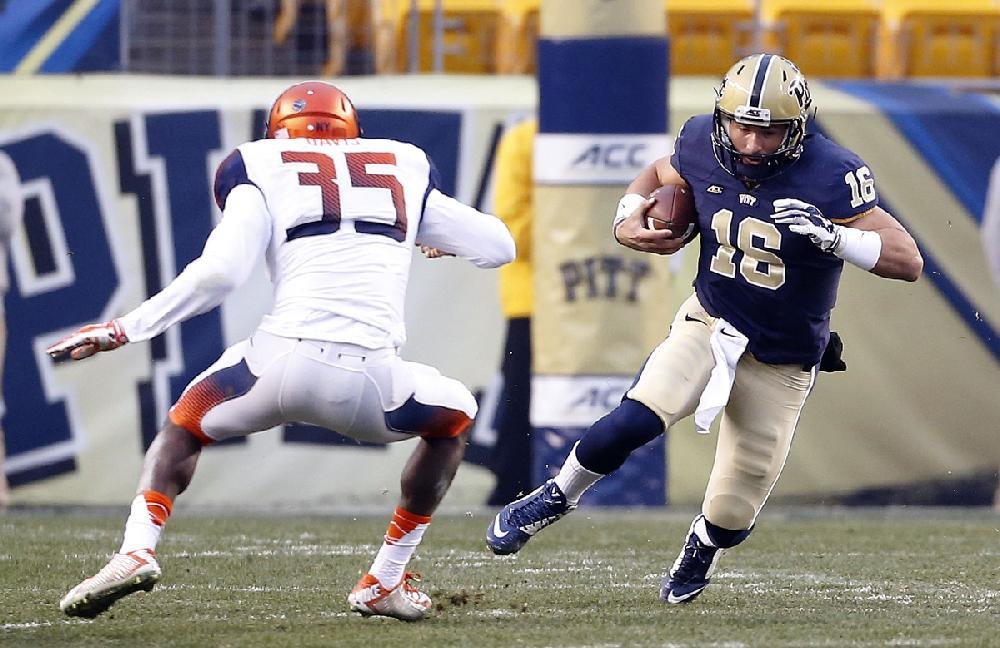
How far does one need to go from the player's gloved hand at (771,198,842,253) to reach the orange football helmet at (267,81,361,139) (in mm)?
1001

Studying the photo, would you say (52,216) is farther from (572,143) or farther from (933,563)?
(933,563)

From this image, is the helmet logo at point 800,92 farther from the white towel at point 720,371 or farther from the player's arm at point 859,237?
the white towel at point 720,371

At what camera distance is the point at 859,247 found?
13.4ft

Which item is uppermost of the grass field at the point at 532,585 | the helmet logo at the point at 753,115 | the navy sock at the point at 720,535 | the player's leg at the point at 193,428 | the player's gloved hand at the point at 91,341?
the helmet logo at the point at 753,115

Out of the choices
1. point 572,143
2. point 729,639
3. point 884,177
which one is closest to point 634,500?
point 572,143

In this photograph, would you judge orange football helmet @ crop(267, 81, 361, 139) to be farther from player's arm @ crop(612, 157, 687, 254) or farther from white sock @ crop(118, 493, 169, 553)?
white sock @ crop(118, 493, 169, 553)

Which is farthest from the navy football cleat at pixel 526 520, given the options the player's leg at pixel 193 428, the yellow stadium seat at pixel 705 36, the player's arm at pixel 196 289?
the yellow stadium seat at pixel 705 36

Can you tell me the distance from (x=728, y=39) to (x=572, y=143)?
2225 mm

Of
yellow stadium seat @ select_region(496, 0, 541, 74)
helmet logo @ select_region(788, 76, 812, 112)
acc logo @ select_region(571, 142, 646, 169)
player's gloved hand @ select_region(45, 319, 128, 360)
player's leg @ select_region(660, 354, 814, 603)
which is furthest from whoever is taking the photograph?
yellow stadium seat @ select_region(496, 0, 541, 74)

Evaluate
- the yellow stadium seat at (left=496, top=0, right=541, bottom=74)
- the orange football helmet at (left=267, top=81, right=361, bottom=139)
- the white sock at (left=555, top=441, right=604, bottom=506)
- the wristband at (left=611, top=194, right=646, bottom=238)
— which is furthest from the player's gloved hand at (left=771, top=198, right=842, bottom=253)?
the yellow stadium seat at (left=496, top=0, right=541, bottom=74)

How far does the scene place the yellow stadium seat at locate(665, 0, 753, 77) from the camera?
344 inches

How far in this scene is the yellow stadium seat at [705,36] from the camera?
873 cm

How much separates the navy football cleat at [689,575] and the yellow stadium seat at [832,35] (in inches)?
192

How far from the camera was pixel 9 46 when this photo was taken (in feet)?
25.2
